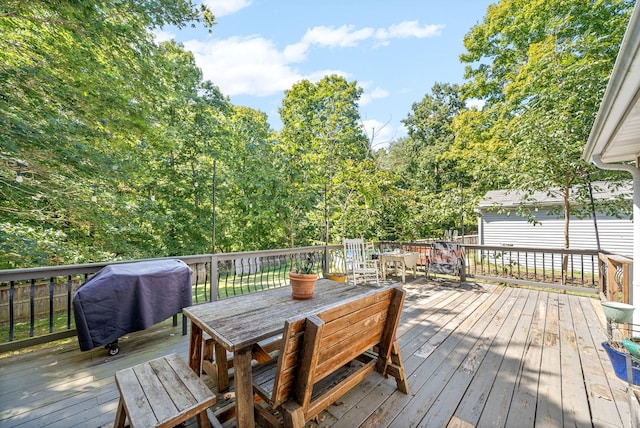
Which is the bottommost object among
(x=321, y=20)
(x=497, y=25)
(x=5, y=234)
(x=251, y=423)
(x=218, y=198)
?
(x=251, y=423)

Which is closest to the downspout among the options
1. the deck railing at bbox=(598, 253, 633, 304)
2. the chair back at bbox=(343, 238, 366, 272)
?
the deck railing at bbox=(598, 253, 633, 304)

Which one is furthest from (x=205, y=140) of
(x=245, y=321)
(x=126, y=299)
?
(x=245, y=321)

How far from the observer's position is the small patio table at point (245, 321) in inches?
55.2

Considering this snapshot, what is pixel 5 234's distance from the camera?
3.56m

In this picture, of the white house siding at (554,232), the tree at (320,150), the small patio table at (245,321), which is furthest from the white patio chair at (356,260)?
the white house siding at (554,232)

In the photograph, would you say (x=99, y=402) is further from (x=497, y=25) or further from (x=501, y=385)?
(x=497, y=25)

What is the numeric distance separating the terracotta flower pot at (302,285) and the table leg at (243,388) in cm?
74

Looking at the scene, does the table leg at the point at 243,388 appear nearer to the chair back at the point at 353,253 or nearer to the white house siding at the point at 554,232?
the chair back at the point at 353,253

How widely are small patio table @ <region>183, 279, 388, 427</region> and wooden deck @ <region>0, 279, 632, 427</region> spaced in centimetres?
53

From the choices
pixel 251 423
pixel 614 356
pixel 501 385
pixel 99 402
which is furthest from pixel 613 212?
pixel 99 402

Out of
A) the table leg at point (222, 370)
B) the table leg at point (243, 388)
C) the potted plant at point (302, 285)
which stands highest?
the potted plant at point (302, 285)

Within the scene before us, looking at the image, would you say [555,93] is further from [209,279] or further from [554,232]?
[209,279]

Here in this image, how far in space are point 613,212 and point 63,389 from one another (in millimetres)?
8691

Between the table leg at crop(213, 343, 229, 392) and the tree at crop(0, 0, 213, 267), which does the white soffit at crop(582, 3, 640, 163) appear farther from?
the tree at crop(0, 0, 213, 267)
